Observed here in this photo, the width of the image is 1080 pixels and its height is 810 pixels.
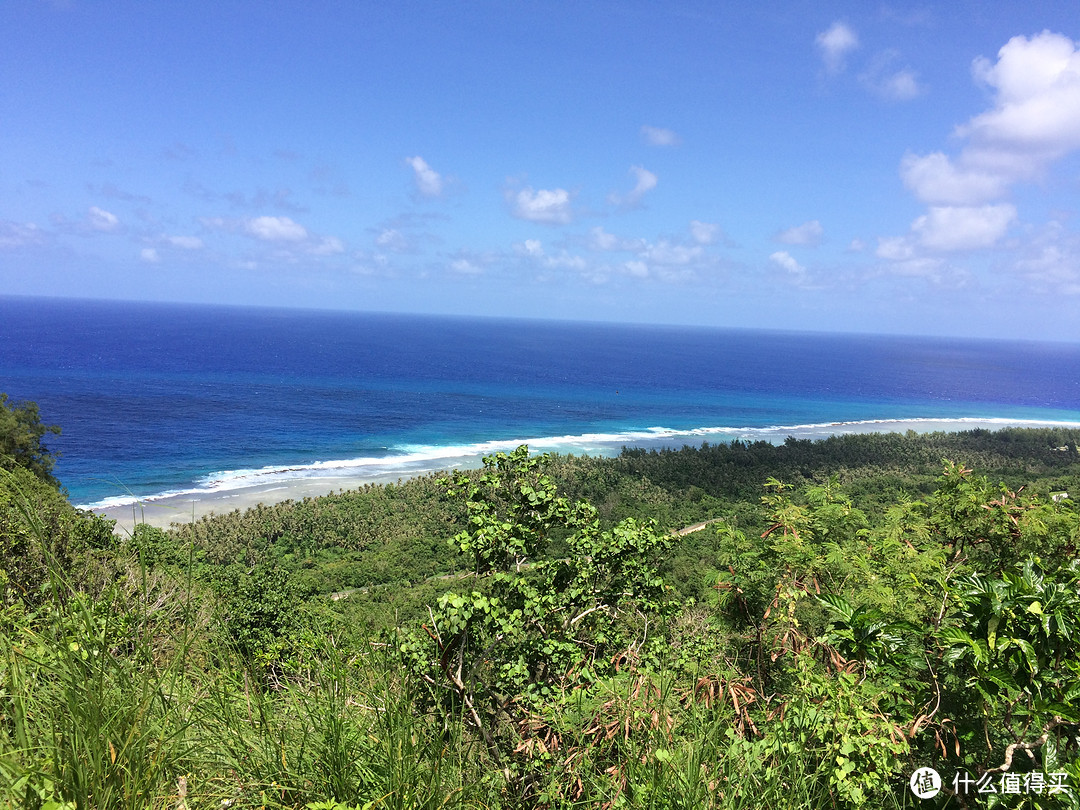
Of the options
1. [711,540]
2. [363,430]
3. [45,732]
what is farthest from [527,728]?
[363,430]

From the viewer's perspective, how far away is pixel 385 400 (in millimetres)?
80000

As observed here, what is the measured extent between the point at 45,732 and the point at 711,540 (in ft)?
87.3

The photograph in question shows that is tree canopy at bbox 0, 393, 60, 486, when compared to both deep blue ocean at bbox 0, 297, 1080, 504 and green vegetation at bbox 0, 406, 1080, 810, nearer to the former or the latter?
deep blue ocean at bbox 0, 297, 1080, 504

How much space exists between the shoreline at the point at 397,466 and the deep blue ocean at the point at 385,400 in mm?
455

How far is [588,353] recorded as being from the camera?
553 ft

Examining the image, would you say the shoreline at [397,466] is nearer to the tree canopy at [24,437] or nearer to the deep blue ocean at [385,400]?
the deep blue ocean at [385,400]

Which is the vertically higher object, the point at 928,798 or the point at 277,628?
the point at 928,798

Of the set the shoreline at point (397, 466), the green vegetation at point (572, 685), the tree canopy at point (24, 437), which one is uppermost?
the green vegetation at point (572, 685)

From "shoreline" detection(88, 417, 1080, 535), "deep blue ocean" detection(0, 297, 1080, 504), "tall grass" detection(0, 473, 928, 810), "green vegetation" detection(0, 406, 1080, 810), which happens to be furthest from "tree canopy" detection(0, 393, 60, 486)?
"tall grass" detection(0, 473, 928, 810)

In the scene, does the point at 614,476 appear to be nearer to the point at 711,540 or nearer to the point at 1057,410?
the point at 711,540

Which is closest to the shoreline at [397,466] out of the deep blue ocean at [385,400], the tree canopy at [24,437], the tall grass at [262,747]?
the deep blue ocean at [385,400]

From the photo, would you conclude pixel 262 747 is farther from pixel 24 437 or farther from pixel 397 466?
pixel 397 466

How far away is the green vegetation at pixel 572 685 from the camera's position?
1.83 meters

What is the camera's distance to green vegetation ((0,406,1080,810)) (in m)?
1.83
